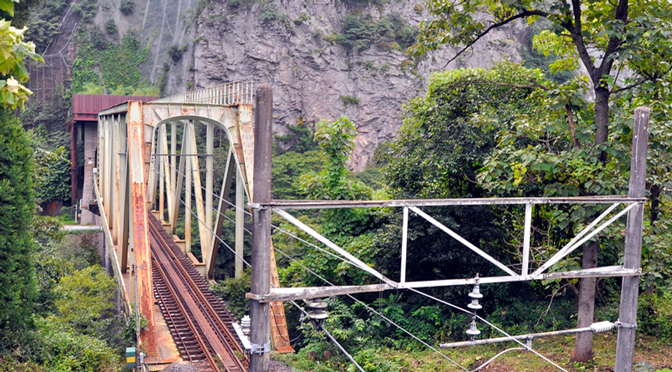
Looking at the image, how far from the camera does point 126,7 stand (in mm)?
54344

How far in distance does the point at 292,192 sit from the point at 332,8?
1948 cm

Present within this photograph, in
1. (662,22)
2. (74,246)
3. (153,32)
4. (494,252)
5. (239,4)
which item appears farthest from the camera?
(153,32)

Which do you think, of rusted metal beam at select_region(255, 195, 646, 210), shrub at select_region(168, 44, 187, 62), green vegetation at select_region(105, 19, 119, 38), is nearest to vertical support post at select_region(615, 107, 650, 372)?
rusted metal beam at select_region(255, 195, 646, 210)

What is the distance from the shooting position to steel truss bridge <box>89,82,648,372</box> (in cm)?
473

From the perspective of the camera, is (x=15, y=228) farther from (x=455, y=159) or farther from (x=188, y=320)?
(x=455, y=159)

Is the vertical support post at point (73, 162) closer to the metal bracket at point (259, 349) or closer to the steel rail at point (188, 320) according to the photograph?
the steel rail at point (188, 320)

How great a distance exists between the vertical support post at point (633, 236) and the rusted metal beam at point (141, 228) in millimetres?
10805

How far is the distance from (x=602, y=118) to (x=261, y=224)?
306 inches

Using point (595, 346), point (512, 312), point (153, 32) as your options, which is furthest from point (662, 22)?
point (153, 32)

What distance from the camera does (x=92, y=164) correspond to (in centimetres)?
4147

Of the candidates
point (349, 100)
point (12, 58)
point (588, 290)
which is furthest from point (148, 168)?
point (349, 100)

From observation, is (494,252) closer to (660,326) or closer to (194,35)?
(660,326)

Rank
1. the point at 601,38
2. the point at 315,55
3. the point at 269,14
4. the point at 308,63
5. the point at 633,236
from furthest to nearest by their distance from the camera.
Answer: the point at 308,63
the point at 315,55
the point at 269,14
the point at 601,38
the point at 633,236

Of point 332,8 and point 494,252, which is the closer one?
point 494,252
